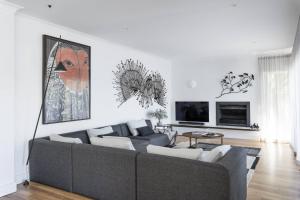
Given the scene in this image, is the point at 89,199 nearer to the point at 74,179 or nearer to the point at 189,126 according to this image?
the point at 74,179

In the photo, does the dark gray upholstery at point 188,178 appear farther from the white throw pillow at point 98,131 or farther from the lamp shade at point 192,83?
the lamp shade at point 192,83

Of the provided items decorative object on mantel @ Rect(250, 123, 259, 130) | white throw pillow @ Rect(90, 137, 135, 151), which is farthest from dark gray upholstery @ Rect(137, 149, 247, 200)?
decorative object on mantel @ Rect(250, 123, 259, 130)

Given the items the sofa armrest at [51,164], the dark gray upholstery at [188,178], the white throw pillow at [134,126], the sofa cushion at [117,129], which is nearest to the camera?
the dark gray upholstery at [188,178]

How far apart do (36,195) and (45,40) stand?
2.44 m

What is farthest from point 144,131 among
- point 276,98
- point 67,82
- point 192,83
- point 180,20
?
point 276,98

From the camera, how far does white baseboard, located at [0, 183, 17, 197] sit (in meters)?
3.10

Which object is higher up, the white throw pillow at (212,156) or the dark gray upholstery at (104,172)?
the white throw pillow at (212,156)

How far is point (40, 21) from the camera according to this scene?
151 inches

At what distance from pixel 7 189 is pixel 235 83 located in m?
6.50

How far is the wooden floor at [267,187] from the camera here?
10.0ft

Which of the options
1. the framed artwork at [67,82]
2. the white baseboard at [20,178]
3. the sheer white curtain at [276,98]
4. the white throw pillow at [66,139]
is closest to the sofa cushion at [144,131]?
the framed artwork at [67,82]

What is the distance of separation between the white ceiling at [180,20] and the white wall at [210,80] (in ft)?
4.55

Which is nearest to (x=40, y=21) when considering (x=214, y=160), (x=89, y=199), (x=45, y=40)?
(x=45, y=40)

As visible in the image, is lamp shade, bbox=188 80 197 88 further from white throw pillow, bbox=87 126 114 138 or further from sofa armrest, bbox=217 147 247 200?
sofa armrest, bbox=217 147 247 200
